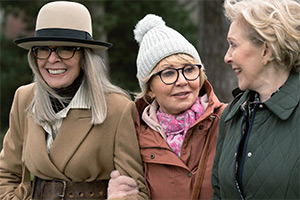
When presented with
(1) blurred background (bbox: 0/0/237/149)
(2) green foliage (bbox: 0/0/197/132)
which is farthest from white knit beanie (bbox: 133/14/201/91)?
(2) green foliage (bbox: 0/0/197/132)

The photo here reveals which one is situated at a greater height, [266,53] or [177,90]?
[266,53]

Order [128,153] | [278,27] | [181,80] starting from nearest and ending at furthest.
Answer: [278,27], [181,80], [128,153]

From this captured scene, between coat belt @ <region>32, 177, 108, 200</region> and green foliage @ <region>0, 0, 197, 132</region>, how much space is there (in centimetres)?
669

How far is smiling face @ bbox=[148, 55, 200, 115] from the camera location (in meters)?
3.61

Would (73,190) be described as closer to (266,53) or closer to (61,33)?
(61,33)

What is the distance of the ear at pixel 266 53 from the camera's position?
2.76m

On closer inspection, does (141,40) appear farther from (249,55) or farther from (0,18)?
(0,18)

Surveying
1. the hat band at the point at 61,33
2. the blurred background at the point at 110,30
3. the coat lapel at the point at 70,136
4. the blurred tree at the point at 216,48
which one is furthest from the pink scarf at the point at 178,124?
the blurred background at the point at 110,30

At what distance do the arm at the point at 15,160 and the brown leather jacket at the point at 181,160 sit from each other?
1098 mm

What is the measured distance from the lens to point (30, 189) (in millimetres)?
4145

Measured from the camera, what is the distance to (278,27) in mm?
2691

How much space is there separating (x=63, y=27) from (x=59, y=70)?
1.10 ft

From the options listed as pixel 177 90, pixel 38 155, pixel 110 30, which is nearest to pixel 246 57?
pixel 177 90

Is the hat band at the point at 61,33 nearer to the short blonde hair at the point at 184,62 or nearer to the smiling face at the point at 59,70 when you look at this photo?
the smiling face at the point at 59,70
